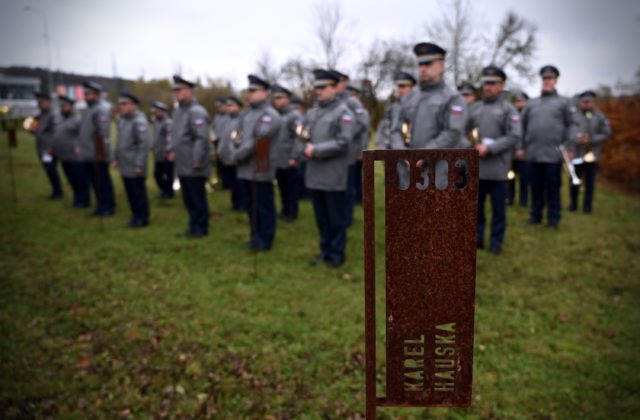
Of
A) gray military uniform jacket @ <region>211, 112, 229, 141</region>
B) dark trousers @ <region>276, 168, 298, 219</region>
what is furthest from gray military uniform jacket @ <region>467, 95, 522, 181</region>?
gray military uniform jacket @ <region>211, 112, 229, 141</region>

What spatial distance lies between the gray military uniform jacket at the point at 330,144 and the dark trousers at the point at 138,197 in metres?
3.39

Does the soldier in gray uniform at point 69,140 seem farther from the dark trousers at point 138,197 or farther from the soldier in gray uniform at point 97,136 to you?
the dark trousers at point 138,197

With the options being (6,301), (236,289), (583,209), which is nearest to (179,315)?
(236,289)

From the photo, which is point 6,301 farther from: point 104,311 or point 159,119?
point 159,119

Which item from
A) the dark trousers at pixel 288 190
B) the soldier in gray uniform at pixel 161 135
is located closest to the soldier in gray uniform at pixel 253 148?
the dark trousers at pixel 288 190

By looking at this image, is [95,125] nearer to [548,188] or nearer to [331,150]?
[331,150]

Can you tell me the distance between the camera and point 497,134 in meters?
5.57

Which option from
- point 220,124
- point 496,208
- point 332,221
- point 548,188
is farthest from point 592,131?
point 220,124

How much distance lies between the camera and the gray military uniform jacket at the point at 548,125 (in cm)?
637

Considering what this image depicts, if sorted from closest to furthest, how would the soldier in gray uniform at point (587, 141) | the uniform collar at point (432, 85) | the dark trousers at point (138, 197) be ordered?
the uniform collar at point (432, 85)
the dark trousers at point (138, 197)
the soldier in gray uniform at point (587, 141)

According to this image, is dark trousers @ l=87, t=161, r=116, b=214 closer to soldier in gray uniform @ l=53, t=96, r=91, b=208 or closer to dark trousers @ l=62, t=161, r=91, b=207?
soldier in gray uniform @ l=53, t=96, r=91, b=208

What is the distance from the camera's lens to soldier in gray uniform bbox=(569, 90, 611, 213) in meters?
8.02

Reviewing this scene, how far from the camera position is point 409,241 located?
1324 mm

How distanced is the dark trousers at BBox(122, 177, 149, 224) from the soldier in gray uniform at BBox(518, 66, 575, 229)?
6.04 m
